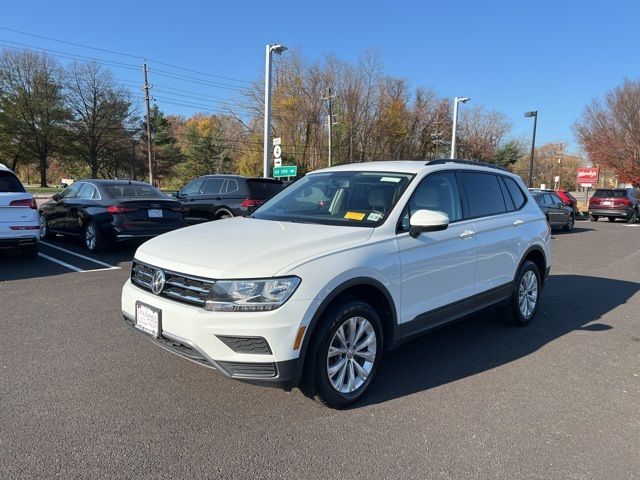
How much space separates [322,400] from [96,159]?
61.0 m

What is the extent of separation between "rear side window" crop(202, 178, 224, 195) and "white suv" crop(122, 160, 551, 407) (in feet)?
25.1

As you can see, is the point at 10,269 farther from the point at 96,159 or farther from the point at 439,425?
the point at 96,159

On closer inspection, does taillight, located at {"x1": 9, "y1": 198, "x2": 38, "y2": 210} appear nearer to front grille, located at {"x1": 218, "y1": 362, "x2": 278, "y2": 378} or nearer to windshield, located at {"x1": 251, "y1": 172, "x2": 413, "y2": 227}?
windshield, located at {"x1": 251, "y1": 172, "x2": 413, "y2": 227}

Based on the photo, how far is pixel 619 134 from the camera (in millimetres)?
38656

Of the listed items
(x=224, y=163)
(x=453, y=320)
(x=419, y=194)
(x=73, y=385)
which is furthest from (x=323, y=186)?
(x=224, y=163)

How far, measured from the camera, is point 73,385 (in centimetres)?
370

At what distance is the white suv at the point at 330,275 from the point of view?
2998 mm

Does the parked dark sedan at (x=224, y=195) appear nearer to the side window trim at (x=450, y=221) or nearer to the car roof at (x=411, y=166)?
the car roof at (x=411, y=166)

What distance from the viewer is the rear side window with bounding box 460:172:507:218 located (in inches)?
185

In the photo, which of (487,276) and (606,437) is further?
(487,276)

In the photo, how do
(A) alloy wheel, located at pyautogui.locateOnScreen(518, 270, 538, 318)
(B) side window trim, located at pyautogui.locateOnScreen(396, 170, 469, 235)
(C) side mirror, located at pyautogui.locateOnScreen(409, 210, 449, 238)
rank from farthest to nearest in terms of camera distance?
1. (A) alloy wheel, located at pyautogui.locateOnScreen(518, 270, 538, 318)
2. (B) side window trim, located at pyautogui.locateOnScreen(396, 170, 469, 235)
3. (C) side mirror, located at pyautogui.locateOnScreen(409, 210, 449, 238)

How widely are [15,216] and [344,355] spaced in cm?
694

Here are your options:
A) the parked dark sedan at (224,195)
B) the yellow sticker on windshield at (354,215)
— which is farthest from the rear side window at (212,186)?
the yellow sticker on windshield at (354,215)

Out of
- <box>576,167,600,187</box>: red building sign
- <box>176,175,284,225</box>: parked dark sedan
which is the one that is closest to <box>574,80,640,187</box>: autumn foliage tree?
<box>576,167,600,187</box>: red building sign
